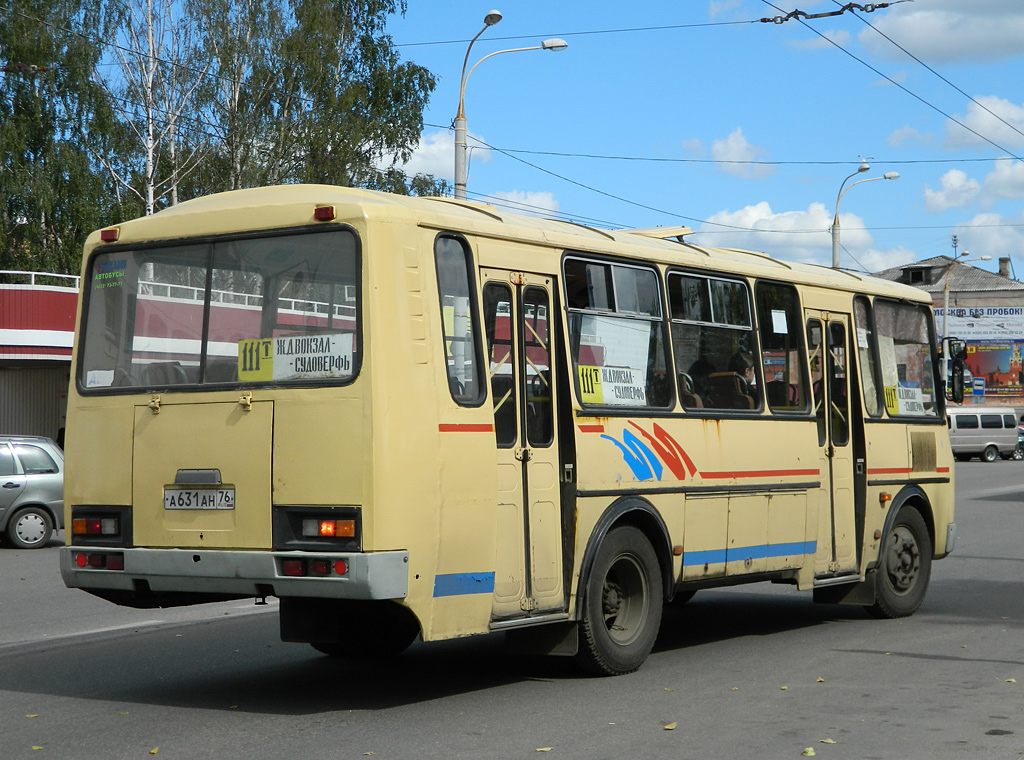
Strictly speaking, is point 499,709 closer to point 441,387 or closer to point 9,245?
point 441,387

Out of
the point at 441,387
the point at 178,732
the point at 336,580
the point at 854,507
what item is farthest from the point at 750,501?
the point at 178,732

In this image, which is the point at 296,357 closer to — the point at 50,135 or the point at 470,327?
the point at 470,327

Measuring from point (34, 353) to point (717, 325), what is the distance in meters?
23.1

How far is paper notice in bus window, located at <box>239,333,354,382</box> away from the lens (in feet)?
Result: 23.4

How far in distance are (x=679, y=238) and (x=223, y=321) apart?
4224mm

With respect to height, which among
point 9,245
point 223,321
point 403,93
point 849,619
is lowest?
point 849,619

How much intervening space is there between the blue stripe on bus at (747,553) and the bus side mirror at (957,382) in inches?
120

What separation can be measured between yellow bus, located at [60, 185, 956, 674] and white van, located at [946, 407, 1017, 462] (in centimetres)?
5070

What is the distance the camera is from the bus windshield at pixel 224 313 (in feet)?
23.7

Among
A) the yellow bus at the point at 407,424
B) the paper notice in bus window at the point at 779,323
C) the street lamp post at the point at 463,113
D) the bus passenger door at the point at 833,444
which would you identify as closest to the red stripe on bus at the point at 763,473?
the yellow bus at the point at 407,424

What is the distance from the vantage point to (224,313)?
759 centimetres

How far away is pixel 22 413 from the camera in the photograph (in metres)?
31.2

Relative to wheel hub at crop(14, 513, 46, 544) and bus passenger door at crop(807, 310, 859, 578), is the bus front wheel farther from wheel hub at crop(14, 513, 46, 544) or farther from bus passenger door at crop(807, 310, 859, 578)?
wheel hub at crop(14, 513, 46, 544)

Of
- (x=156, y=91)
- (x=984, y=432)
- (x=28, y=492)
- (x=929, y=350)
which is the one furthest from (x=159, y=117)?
(x=984, y=432)
